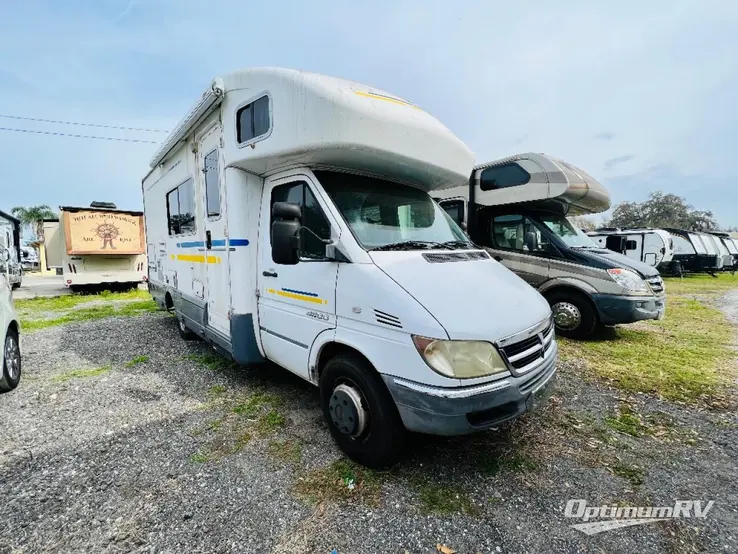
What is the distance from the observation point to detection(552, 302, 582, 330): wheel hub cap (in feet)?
21.2

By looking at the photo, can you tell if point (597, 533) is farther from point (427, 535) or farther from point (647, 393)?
point (647, 393)

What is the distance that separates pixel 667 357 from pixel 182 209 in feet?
24.9

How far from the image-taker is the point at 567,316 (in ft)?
21.5

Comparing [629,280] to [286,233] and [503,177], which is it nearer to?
[503,177]

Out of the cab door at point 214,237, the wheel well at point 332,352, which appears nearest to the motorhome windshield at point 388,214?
the wheel well at point 332,352

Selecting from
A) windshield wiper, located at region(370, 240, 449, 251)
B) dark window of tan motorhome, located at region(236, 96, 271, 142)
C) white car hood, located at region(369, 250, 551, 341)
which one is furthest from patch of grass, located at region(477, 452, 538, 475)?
dark window of tan motorhome, located at region(236, 96, 271, 142)

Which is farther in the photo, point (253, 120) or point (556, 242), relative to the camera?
point (556, 242)

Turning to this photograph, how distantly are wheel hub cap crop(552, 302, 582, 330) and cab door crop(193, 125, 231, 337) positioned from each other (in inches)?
215

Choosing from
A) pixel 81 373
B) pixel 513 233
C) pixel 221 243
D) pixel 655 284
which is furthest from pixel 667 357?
pixel 81 373

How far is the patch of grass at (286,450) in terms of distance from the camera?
310cm

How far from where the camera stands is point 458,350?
2436mm

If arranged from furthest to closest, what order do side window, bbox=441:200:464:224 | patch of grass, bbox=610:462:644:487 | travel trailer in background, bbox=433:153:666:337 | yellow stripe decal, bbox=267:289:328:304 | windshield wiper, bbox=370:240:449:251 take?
1. side window, bbox=441:200:464:224
2. travel trailer in background, bbox=433:153:666:337
3. yellow stripe decal, bbox=267:289:328:304
4. windshield wiper, bbox=370:240:449:251
5. patch of grass, bbox=610:462:644:487

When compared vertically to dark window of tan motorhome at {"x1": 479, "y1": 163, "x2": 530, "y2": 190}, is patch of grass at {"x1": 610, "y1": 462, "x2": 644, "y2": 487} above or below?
below

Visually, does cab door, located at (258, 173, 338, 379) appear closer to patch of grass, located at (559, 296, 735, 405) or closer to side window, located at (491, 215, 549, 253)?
patch of grass, located at (559, 296, 735, 405)
